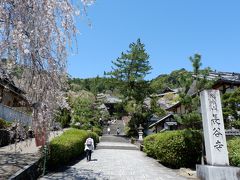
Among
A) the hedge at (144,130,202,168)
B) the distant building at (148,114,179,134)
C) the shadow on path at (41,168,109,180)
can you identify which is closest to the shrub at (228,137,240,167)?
the hedge at (144,130,202,168)

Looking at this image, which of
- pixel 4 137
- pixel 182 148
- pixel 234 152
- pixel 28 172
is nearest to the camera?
pixel 28 172

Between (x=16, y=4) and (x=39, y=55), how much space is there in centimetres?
159

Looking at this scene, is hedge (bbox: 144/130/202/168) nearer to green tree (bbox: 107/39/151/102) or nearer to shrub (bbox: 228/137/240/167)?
shrub (bbox: 228/137/240/167)

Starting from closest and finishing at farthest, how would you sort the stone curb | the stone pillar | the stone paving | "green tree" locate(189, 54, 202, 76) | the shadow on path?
the stone curb, the stone pillar, the shadow on path, the stone paving, "green tree" locate(189, 54, 202, 76)

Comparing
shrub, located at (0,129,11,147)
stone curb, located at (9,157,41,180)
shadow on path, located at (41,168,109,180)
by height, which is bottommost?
shadow on path, located at (41,168,109,180)

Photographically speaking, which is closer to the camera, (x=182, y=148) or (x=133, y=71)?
(x=182, y=148)

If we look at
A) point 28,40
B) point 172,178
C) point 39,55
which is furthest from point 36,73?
point 172,178

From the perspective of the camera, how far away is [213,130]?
47.6 ft

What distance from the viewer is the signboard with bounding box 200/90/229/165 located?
1402 centimetres

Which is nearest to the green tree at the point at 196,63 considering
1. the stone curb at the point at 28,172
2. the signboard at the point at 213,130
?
the signboard at the point at 213,130

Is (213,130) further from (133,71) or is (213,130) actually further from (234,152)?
(133,71)

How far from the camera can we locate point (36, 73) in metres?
9.79

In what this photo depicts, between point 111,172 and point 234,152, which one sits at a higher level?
point 234,152

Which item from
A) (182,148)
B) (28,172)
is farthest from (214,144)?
(28,172)
